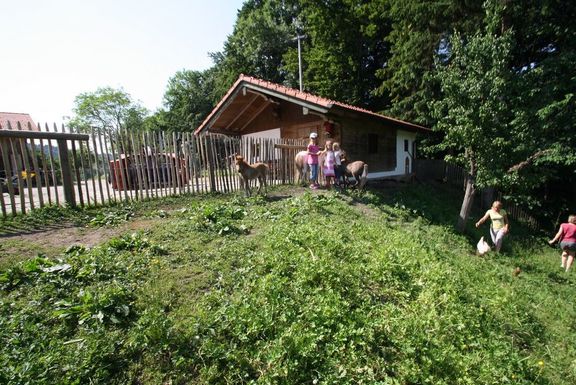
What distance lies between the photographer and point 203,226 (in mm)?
5332

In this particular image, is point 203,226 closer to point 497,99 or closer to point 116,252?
point 116,252

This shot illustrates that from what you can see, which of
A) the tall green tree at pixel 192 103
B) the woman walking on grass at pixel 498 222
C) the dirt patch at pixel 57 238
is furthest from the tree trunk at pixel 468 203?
the tall green tree at pixel 192 103

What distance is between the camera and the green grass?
266cm

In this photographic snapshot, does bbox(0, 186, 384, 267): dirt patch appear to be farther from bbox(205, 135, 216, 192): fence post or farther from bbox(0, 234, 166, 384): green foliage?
bbox(205, 135, 216, 192): fence post

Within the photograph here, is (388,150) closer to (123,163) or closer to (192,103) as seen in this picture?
(123,163)

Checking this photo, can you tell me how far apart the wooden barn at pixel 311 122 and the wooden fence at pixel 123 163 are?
70.3 inches

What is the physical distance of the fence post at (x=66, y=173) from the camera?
240 inches

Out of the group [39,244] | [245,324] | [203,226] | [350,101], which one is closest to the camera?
[245,324]

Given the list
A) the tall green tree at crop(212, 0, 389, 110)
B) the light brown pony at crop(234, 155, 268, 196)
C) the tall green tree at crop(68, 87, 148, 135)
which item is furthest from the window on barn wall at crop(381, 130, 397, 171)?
the tall green tree at crop(68, 87, 148, 135)

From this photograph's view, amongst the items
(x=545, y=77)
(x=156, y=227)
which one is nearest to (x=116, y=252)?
(x=156, y=227)

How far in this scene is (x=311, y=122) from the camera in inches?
476

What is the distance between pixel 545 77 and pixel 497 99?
421cm

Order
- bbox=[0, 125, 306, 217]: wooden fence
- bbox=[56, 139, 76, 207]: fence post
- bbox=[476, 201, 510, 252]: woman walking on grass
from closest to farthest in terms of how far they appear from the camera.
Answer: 1. bbox=[0, 125, 306, 217]: wooden fence
2. bbox=[56, 139, 76, 207]: fence post
3. bbox=[476, 201, 510, 252]: woman walking on grass

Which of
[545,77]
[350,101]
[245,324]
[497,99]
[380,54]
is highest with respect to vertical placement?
[380,54]
